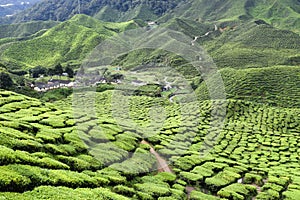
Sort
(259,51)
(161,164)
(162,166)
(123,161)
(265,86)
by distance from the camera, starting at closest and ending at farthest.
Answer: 1. (123,161)
2. (162,166)
3. (161,164)
4. (265,86)
5. (259,51)

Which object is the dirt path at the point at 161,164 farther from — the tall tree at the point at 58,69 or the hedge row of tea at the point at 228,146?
the tall tree at the point at 58,69

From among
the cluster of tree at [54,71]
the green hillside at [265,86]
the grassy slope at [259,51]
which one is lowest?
the cluster of tree at [54,71]

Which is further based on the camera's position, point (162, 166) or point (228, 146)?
point (228, 146)

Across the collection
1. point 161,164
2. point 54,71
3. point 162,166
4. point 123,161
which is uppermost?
point 54,71

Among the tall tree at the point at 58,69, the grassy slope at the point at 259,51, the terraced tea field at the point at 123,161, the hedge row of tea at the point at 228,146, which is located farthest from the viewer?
the grassy slope at the point at 259,51

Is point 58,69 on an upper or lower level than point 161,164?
upper

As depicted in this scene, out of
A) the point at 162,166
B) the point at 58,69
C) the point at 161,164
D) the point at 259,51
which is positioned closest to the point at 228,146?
the point at 161,164

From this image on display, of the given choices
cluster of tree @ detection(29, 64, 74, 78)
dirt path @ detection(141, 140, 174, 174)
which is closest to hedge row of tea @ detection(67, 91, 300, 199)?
dirt path @ detection(141, 140, 174, 174)

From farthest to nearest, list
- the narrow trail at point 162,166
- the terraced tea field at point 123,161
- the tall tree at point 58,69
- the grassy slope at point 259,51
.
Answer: the grassy slope at point 259,51, the tall tree at point 58,69, the narrow trail at point 162,166, the terraced tea field at point 123,161

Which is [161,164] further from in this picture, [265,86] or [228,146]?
[265,86]

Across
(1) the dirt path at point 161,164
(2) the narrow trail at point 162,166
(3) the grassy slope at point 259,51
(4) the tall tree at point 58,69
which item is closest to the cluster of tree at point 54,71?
(4) the tall tree at point 58,69
